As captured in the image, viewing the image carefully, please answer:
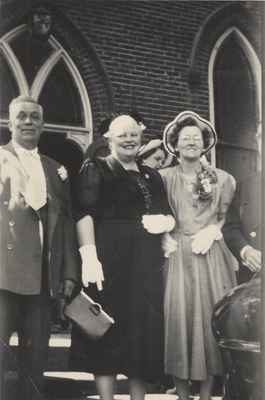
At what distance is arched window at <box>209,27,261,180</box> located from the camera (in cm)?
414

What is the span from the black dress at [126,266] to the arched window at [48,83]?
0.40 meters

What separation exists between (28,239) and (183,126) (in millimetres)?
1174

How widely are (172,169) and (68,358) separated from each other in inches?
50.4

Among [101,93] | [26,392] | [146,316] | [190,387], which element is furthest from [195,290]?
[101,93]

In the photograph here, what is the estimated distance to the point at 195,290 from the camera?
381 centimetres

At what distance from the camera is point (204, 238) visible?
12.7 ft

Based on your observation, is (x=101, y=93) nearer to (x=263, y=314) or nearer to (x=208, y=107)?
(x=208, y=107)

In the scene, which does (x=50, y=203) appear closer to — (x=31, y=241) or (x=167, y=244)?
(x=31, y=241)

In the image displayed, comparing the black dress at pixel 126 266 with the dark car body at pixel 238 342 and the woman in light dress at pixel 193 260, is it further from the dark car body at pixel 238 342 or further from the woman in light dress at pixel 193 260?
the dark car body at pixel 238 342

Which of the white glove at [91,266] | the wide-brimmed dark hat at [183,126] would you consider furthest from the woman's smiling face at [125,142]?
the white glove at [91,266]

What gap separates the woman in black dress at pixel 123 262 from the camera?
12.2ft

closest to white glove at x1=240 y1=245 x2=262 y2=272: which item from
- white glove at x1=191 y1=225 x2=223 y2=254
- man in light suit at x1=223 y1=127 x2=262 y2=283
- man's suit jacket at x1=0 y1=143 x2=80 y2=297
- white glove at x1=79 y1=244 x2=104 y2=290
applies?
man in light suit at x1=223 y1=127 x2=262 y2=283

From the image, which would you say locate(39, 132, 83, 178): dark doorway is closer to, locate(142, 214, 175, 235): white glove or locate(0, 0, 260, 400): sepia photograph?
locate(0, 0, 260, 400): sepia photograph

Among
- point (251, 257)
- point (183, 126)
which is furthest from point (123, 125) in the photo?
point (251, 257)
